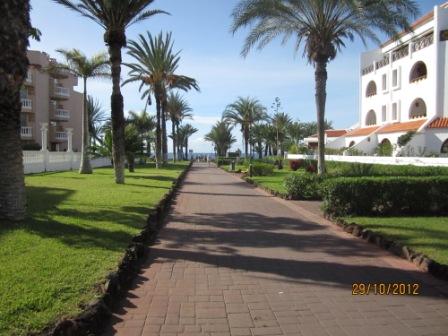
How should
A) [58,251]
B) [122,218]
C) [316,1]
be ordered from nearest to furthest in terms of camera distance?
1. [58,251]
2. [122,218]
3. [316,1]

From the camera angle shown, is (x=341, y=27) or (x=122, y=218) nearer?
(x=122, y=218)

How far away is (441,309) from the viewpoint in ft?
17.5

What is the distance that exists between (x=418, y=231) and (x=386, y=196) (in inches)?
99.8

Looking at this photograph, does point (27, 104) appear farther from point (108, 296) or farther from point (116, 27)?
point (108, 296)

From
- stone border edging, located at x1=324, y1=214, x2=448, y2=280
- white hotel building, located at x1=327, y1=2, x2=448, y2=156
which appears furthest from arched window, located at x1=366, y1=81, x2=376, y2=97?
stone border edging, located at x1=324, y1=214, x2=448, y2=280

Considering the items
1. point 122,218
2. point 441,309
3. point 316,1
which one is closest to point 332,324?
point 441,309

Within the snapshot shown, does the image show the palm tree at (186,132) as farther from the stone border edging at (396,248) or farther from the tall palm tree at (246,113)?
the stone border edging at (396,248)

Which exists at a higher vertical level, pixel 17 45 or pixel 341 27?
pixel 341 27

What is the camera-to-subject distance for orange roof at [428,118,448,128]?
35.3 meters

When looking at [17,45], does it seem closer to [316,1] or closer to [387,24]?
[316,1]

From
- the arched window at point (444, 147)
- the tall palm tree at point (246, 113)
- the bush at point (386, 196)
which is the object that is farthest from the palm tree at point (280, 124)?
the bush at point (386, 196)

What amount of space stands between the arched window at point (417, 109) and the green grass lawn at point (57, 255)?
117 ft

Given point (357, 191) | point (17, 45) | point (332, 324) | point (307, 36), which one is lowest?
point (332, 324)

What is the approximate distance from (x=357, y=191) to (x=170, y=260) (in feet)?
19.5
